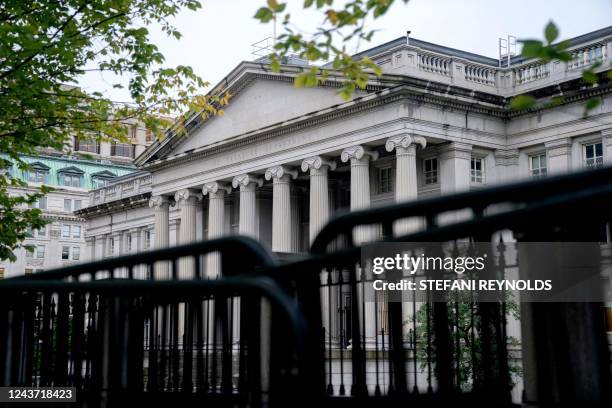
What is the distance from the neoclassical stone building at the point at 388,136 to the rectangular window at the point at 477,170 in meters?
0.07

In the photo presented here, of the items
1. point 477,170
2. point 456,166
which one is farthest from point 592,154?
point 456,166

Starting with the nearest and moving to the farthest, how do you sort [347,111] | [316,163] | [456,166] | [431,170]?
[456,166]
[347,111]
[431,170]
[316,163]

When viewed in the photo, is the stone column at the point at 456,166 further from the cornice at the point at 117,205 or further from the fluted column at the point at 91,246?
the fluted column at the point at 91,246

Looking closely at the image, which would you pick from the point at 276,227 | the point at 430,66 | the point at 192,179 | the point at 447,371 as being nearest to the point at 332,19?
the point at 447,371

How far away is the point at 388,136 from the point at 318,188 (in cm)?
485

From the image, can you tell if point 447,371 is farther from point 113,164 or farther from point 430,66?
point 113,164

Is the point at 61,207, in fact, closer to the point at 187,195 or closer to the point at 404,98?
the point at 187,195

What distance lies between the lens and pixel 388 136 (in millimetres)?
36406

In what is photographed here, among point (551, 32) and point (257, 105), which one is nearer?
point (551, 32)

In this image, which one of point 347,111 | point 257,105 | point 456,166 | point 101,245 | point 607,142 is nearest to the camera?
point 607,142

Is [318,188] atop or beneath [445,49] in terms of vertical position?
beneath

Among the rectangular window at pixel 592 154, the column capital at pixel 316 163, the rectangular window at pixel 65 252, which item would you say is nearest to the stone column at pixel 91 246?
the rectangular window at pixel 65 252

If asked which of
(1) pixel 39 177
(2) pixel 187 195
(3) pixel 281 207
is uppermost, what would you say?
(1) pixel 39 177

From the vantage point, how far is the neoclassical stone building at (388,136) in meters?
35.6
